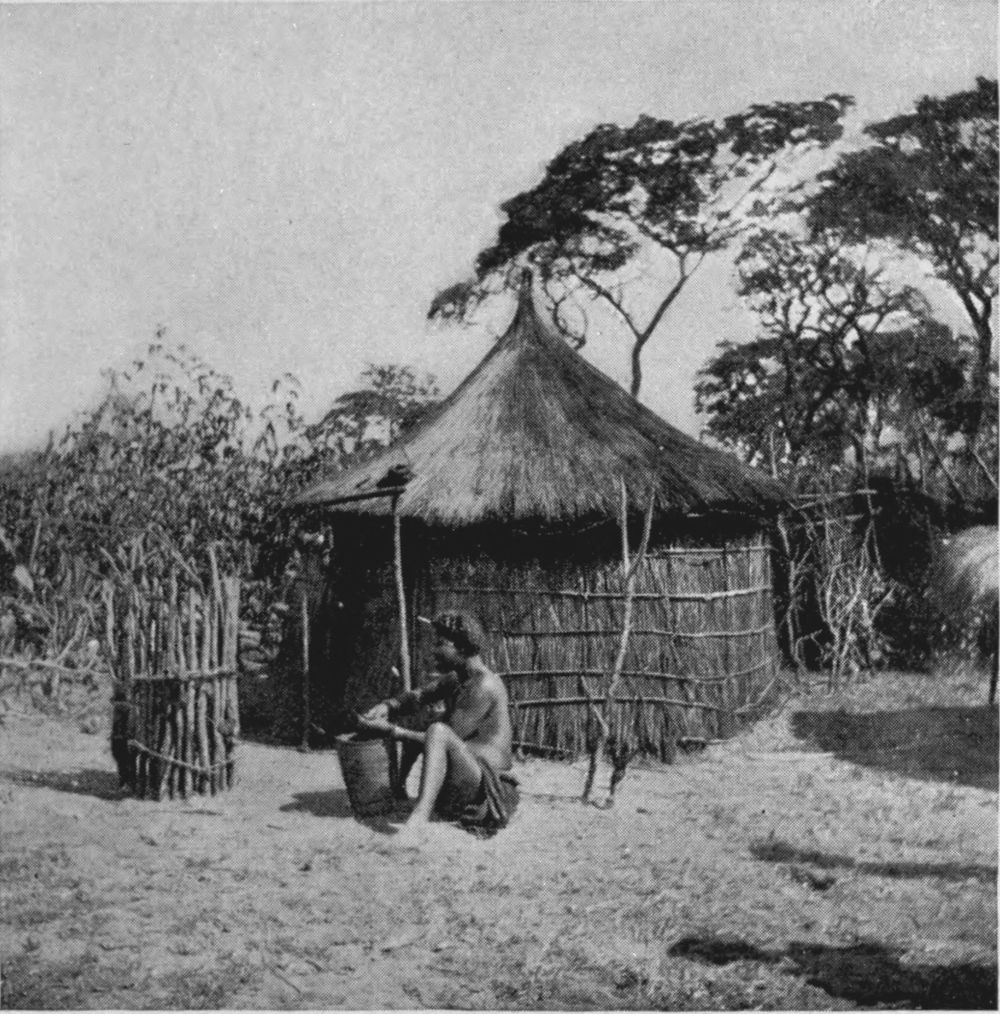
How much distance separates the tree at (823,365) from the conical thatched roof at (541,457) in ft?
4.60

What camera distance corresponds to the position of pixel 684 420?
33.3 ft

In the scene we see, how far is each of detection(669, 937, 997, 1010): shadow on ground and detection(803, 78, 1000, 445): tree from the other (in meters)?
4.05

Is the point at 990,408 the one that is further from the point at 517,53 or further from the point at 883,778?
the point at 517,53

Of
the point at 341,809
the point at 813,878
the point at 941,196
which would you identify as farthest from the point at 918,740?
the point at 341,809

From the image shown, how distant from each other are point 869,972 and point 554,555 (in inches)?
161

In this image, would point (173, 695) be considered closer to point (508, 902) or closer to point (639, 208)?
point (508, 902)

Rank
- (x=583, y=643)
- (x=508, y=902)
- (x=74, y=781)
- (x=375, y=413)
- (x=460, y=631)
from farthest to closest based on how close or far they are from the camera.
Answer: (x=375, y=413) < (x=583, y=643) < (x=74, y=781) < (x=460, y=631) < (x=508, y=902)

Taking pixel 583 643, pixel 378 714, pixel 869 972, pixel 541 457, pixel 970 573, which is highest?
pixel 541 457

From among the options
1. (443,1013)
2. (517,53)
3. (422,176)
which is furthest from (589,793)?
(517,53)

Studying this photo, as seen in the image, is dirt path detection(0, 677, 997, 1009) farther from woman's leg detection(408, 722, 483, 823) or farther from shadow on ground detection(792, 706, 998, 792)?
shadow on ground detection(792, 706, 998, 792)

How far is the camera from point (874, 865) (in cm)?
540

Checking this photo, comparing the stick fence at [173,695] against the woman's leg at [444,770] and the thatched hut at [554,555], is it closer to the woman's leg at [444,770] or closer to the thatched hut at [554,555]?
the woman's leg at [444,770]

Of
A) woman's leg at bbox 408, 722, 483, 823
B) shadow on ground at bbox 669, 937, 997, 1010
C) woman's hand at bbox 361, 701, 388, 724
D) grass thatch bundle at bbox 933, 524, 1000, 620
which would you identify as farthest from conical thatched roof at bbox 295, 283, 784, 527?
shadow on ground at bbox 669, 937, 997, 1010

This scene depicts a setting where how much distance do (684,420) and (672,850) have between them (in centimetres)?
517
